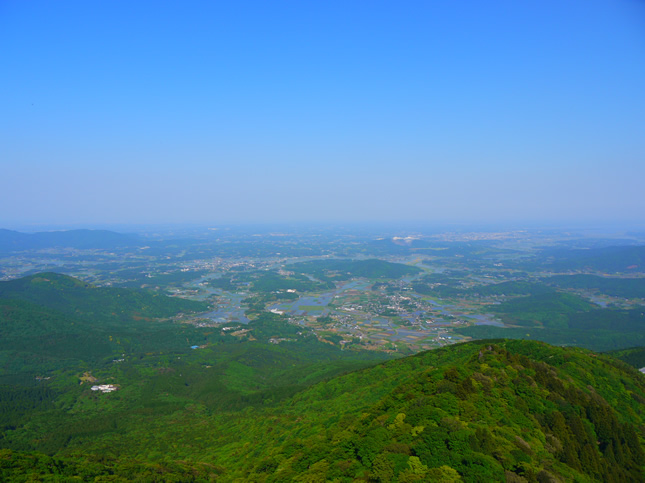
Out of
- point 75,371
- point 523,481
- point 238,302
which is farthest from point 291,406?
point 238,302

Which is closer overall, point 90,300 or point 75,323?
point 75,323

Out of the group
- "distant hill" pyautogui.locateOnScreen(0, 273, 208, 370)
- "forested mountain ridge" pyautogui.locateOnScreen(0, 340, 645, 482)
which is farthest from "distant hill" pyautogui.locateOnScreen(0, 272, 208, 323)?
"forested mountain ridge" pyautogui.locateOnScreen(0, 340, 645, 482)

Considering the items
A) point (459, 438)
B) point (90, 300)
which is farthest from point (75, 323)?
point (459, 438)

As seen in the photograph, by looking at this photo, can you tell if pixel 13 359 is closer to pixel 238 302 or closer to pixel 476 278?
pixel 238 302

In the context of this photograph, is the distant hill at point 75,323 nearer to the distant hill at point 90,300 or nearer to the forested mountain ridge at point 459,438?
the distant hill at point 90,300

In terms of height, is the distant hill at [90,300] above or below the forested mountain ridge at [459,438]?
below

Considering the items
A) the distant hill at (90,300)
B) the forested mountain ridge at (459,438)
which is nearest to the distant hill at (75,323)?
Result: the distant hill at (90,300)

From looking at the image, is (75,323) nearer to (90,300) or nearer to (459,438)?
(90,300)

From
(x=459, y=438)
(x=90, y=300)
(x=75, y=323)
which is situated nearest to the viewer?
(x=459, y=438)

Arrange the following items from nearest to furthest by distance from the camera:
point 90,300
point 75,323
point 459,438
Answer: point 459,438 < point 75,323 < point 90,300
